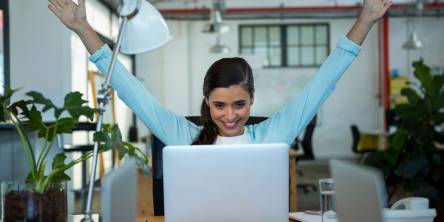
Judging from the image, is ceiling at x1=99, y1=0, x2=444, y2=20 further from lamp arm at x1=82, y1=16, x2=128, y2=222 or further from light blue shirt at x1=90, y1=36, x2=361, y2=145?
lamp arm at x1=82, y1=16, x2=128, y2=222

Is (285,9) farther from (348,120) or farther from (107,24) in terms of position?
(107,24)

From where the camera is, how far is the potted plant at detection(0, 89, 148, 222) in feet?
4.59

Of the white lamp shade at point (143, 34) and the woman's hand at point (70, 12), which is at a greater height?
the woman's hand at point (70, 12)

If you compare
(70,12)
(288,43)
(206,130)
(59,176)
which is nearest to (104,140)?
(59,176)

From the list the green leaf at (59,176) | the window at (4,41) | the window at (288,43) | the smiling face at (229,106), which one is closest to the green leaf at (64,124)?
the green leaf at (59,176)

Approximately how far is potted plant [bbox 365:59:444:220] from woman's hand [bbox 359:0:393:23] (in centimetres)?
325

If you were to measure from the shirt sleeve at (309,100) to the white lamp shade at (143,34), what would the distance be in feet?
2.26

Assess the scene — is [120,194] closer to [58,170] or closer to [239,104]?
[58,170]

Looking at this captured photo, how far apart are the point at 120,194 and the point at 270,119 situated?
1.13 m

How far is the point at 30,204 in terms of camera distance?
1.40 m

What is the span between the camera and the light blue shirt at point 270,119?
1.97 metres

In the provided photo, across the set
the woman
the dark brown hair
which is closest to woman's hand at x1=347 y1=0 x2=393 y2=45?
the woman

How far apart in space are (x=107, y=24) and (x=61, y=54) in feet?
14.1

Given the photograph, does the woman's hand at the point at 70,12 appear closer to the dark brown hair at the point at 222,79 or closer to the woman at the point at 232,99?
the woman at the point at 232,99
